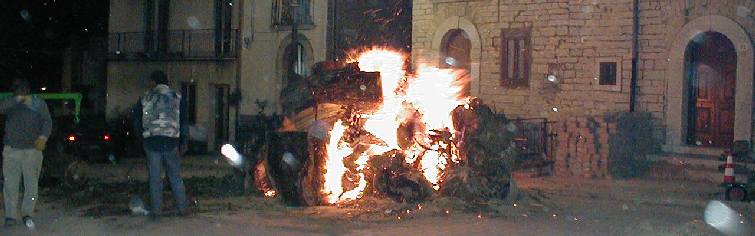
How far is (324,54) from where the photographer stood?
20594 millimetres

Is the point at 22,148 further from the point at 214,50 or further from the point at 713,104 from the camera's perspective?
the point at 214,50

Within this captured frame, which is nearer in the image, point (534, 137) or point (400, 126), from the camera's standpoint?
point (400, 126)

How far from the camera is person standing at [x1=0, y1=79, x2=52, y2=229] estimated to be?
30.6ft

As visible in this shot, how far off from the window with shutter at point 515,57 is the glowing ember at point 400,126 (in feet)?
15.9

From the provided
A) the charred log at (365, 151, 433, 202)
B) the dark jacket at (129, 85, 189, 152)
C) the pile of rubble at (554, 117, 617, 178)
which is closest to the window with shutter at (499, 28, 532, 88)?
the pile of rubble at (554, 117, 617, 178)

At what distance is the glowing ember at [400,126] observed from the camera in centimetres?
1130

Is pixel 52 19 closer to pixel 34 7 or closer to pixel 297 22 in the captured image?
pixel 34 7

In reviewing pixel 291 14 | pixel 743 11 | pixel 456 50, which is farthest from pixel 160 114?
pixel 291 14

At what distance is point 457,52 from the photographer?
743 inches

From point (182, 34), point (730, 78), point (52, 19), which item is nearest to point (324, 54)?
point (182, 34)

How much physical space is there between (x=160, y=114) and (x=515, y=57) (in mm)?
9305

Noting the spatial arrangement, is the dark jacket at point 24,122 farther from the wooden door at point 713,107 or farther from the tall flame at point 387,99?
the wooden door at point 713,107

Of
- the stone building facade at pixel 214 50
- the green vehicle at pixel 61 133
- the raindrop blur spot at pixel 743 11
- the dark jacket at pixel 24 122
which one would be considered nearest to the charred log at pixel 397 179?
the dark jacket at pixel 24 122

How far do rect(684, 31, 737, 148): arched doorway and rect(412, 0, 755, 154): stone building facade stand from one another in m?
0.02
